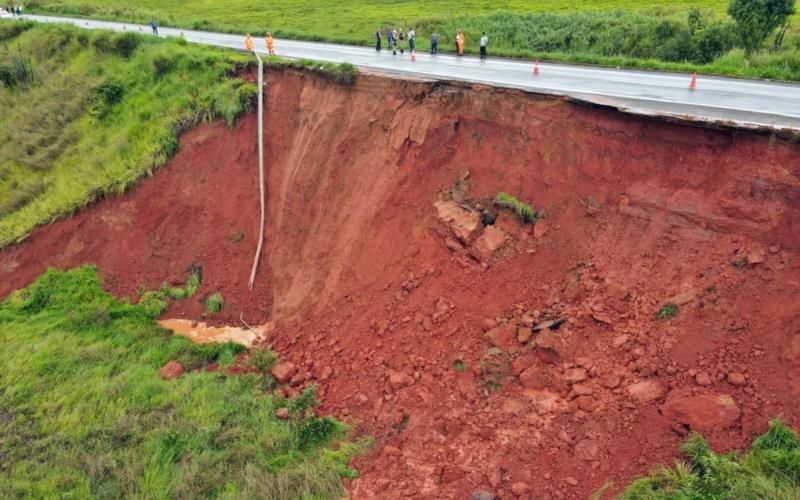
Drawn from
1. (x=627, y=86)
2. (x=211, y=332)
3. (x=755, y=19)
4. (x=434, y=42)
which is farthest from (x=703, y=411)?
(x=755, y=19)

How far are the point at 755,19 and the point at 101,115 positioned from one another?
23.0 meters

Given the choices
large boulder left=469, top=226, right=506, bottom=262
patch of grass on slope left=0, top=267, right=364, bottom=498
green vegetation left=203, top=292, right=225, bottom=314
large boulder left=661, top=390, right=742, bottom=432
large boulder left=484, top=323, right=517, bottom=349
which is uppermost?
large boulder left=469, top=226, right=506, bottom=262

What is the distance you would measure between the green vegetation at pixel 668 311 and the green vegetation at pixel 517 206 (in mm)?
3008

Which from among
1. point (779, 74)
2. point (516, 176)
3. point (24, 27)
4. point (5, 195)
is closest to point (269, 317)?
point (516, 176)

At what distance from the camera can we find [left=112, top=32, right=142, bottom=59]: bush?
2192cm

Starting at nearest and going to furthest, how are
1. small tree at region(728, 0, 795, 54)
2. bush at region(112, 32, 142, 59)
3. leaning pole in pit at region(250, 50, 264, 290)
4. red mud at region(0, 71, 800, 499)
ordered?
1. red mud at region(0, 71, 800, 499)
2. leaning pole in pit at region(250, 50, 264, 290)
3. small tree at region(728, 0, 795, 54)
4. bush at region(112, 32, 142, 59)

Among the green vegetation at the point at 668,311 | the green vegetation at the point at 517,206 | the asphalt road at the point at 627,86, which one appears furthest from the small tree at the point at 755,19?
the green vegetation at the point at 668,311

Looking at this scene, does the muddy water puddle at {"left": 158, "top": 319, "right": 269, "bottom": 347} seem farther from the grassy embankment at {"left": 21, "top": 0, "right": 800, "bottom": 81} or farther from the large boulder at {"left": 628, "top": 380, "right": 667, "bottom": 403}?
the grassy embankment at {"left": 21, "top": 0, "right": 800, "bottom": 81}

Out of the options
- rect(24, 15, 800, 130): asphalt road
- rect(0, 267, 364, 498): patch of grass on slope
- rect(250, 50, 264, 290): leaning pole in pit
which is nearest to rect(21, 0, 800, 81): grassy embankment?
rect(24, 15, 800, 130): asphalt road

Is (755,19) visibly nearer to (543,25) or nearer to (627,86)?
(627,86)

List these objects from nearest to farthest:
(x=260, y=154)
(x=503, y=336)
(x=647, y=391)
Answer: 1. (x=647, y=391)
2. (x=503, y=336)
3. (x=260, y=154)

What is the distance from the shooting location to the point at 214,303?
1376 centimetres

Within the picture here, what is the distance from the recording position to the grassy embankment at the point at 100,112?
1622 cm

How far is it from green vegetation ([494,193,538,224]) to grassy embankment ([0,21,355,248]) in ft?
19.5
